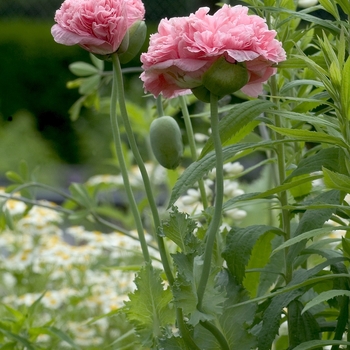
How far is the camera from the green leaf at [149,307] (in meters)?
0.53

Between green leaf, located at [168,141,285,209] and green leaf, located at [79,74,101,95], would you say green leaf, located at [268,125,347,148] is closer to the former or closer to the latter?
green leaf, located at [168,141,285,209]

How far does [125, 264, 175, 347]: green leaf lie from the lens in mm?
530

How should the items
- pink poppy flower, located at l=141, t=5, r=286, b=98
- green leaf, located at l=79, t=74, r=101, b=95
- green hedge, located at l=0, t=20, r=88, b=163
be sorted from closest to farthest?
pink poppy flower, located at l=141, t=5, r=286, b=98 → green leaf, located at l=79, t=74, r=101, b=95 → green hedge, located at l=0, t=20, r=88, b=163

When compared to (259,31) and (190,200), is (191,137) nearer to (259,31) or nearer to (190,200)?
(259,31)

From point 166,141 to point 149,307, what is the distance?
0.12 meters

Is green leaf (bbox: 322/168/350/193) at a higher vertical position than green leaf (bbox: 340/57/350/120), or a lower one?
lower

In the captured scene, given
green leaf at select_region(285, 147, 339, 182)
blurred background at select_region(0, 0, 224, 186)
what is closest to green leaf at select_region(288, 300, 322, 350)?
green leaf at select_region(285, 147, 339, 182)

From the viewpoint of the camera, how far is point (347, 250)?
0.53 meters

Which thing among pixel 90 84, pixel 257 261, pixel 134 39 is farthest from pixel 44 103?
pixel 134 39

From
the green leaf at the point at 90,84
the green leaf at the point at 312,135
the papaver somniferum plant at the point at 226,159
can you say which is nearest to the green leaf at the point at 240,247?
the papaver somniferum plant at the point at 226,159

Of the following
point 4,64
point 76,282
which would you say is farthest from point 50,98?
point 76,282

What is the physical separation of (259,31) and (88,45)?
11 cm

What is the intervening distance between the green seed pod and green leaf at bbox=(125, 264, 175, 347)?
9 cm

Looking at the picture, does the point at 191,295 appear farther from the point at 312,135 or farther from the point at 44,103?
the point at 44,103
